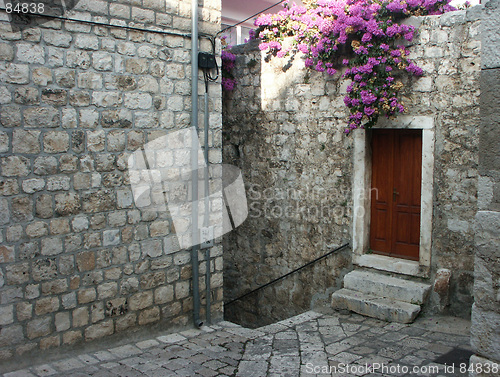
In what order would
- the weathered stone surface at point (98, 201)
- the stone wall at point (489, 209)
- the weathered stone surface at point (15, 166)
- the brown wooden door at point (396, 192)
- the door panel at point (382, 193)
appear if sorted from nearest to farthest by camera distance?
the stone wall at point (489, 209)
the weathered stone surface at point (15, 166)
the weathered stone surface at point (98, 201)
the brown wooden door at point (396, 192)
the door panel at point (382, 193)

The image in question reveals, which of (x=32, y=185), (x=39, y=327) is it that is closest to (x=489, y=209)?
(x=32, y=185)

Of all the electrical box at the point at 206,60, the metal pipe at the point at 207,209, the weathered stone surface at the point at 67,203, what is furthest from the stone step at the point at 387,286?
the weathered stone surface at the point at 67,203

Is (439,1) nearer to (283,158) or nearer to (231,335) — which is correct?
(283,158)

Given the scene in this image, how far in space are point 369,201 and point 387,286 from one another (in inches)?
46.3

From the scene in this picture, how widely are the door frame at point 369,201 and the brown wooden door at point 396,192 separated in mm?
103

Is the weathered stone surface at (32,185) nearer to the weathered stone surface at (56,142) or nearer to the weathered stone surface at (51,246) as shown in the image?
the weathered stone surface at (56,142)

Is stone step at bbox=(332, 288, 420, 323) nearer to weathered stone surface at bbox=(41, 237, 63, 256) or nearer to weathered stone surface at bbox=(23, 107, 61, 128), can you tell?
weathered stone surface at bbox=(41, 237, 63, 256)

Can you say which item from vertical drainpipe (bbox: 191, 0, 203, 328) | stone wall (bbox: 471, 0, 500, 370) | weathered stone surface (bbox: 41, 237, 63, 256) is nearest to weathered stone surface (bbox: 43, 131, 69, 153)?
weathered stone surface (bbox: 41, 237, 63, 256)

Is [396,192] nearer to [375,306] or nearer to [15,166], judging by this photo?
[375,306]

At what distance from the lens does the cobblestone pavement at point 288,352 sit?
442 centimetres

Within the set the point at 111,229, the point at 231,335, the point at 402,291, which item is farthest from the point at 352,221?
the point at 111,229

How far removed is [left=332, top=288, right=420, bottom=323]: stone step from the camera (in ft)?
18.3

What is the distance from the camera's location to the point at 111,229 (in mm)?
5031

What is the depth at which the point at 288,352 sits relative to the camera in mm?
4852
